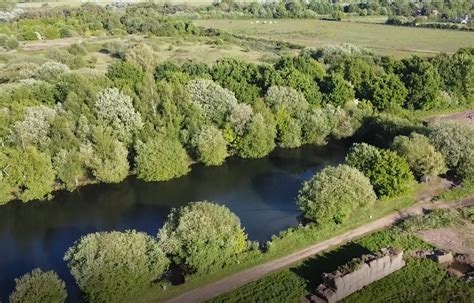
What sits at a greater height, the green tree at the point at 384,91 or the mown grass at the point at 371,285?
the green tree at the point at 384,91

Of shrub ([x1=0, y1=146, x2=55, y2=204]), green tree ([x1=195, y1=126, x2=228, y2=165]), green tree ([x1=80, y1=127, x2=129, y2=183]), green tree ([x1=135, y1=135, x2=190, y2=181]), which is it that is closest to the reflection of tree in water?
shrub ([x1=0, y1=146, x2=55, y2=204])

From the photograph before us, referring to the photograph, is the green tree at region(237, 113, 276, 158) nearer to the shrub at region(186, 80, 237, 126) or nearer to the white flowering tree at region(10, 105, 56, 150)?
the shrub at region(186, 80, 237, 126)

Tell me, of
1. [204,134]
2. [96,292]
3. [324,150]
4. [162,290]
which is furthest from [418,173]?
[96,292]

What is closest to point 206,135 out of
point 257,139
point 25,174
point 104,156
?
point 257,139

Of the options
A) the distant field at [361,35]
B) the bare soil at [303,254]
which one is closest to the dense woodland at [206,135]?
the bare soil at [303,254]

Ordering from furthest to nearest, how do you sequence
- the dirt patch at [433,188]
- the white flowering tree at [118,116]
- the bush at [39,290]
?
the white flowering tree at [118,116] < the dirt patch at [433,188] < the bush at [39,290]

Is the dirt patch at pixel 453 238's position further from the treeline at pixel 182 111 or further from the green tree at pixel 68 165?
the green tree at pixel 68 165

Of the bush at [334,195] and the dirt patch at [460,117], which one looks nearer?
the bush at [334,195]

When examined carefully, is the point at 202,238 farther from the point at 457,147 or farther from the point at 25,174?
the point at 457,147
